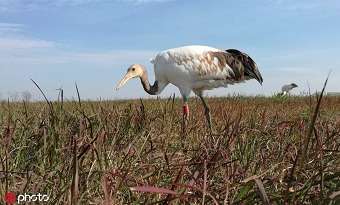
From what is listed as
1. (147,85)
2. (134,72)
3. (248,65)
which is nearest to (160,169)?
(248,65)

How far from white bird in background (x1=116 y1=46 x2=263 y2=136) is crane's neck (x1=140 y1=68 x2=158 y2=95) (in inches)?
16.5

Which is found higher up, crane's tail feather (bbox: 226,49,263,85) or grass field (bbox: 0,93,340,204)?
crane's tail feather (bbox: 226,49,263,85)

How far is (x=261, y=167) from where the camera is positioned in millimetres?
2521

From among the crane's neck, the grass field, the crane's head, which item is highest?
the crane's head

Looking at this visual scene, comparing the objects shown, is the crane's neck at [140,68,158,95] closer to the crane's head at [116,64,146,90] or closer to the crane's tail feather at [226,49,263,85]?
the crane's head at [116,64,146,90]

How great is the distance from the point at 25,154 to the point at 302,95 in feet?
49.6

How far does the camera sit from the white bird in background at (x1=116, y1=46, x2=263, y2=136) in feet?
23.0

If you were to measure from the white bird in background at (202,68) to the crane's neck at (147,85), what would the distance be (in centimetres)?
42

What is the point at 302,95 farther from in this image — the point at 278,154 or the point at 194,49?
the point at 278,154

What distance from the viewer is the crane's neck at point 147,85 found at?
27.0 ft

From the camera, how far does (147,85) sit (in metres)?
8.45

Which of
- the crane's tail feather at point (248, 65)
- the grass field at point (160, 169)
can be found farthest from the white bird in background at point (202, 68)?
the grass field at point (160, 169)

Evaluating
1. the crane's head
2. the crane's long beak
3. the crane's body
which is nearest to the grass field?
the crane's body

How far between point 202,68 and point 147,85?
1.79 m
